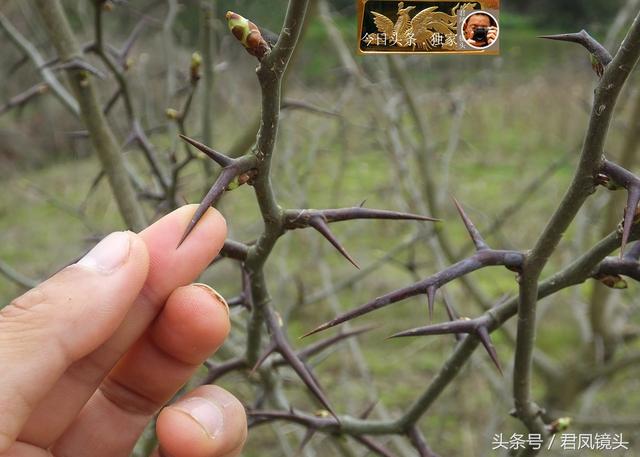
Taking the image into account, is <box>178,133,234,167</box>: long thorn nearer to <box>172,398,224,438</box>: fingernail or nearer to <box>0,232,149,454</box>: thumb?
<box>0,232,149,454</box>: thumb

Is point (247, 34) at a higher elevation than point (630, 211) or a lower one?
higher

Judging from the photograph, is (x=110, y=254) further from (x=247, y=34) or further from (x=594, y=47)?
(x=594, y=47)

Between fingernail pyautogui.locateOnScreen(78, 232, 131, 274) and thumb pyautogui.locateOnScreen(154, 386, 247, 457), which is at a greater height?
fingernail pyautogui.locateOnScreen(78, 232, 131, 274)

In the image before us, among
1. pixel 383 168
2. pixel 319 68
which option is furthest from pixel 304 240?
pixel 383 168

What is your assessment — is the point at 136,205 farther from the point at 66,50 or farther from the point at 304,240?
the point at 304,240

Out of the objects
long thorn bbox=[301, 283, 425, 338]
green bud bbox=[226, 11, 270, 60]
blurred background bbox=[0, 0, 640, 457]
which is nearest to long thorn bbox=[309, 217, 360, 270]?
long thorn bbox=[301, 283, 425, 338]

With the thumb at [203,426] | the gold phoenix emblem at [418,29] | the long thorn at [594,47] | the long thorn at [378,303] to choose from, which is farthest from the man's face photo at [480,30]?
the thumb at [203,426]

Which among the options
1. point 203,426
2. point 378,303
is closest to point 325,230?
point 378,303
